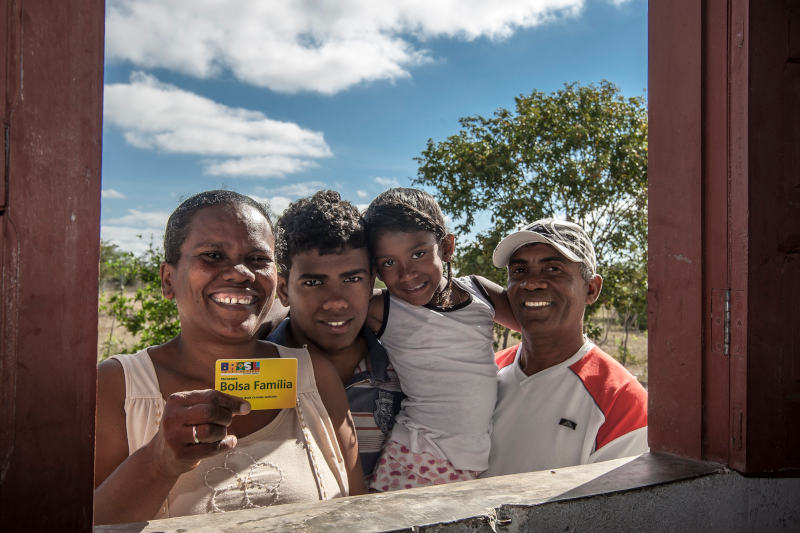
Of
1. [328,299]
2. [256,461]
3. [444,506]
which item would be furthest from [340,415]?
[444,506]

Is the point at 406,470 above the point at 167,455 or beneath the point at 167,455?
beneath

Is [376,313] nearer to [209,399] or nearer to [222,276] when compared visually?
[222,276]

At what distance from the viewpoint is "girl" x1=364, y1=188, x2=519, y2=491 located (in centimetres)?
249

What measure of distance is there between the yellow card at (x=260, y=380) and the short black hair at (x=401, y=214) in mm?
1189

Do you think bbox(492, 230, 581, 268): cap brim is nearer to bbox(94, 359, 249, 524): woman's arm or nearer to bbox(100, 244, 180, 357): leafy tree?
bbox(94, 359, 249, 524): woman's arm

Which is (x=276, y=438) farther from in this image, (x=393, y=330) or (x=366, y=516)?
(x=393, y=330)

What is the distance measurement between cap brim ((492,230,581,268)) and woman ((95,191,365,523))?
1270mm

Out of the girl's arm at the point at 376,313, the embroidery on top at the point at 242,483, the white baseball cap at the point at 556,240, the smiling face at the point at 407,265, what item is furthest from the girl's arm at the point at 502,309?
the embroidery on top at the point at 242,483

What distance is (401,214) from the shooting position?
276 cm

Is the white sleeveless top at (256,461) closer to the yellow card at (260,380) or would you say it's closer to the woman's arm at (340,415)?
the woman's arm at (340,415)

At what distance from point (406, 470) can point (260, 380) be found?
1089 millimetres

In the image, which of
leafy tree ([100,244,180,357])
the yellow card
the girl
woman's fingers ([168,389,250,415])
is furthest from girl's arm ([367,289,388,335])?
leafy tree ([100,244,180,357])

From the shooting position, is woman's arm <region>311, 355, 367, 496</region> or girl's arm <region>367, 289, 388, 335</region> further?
girl's arm <region>367, 289, 388, 335</region>

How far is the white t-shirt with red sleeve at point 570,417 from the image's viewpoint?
2447 mm
